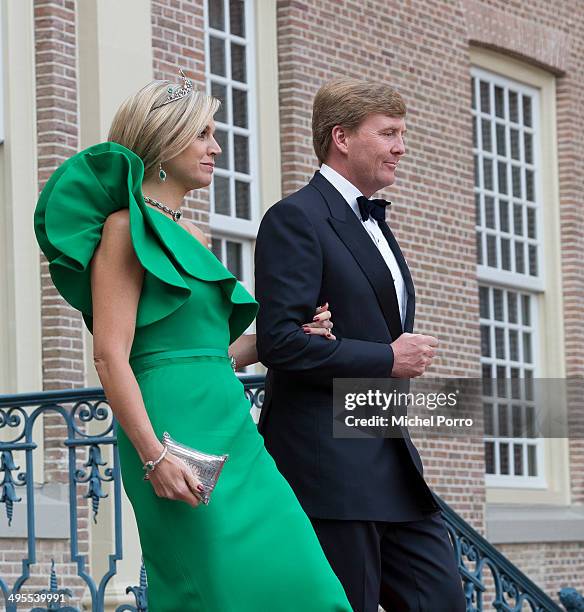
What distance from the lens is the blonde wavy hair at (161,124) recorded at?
3.71 meters

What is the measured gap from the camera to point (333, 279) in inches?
164

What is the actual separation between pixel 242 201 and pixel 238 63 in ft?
3.25

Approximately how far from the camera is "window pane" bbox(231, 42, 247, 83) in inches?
426

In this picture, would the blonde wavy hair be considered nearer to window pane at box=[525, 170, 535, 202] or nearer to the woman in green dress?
the woman in green dress

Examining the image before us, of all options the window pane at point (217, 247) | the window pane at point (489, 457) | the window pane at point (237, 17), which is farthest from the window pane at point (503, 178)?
the window pane at point (217, 247)

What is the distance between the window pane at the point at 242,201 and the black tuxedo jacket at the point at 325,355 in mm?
6503

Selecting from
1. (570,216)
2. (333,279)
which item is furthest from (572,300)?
(333,279)

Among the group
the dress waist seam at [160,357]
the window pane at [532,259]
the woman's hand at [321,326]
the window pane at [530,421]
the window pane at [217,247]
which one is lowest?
the window pane at [530,421]

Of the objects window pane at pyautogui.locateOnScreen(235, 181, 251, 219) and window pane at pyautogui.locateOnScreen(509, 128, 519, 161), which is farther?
window pane at pyautogui.locateOnScreen(509, 128, 519, 161)

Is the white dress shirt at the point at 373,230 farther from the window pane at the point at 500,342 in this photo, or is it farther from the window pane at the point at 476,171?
the window pane at the point at 500,342

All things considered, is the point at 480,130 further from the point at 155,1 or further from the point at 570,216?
the point at 155,1

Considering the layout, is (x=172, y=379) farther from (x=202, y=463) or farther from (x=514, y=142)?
(x=514, y=142)

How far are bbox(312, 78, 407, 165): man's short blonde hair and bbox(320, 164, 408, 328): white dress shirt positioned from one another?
0.10 meters

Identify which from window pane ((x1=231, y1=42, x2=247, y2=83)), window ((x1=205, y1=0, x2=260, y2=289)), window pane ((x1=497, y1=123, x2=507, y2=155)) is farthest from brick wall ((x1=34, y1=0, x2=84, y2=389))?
window pane ((x1=497, y1=123, x2=507, y2=155))
